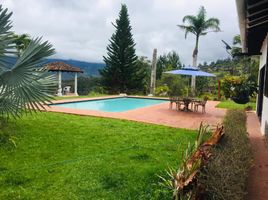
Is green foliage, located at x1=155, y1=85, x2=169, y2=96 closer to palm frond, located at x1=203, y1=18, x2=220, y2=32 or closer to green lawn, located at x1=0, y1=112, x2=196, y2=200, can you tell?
palm frond, located at x1=203, y1=18, x2=220, y2=32

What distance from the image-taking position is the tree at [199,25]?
26203 mm

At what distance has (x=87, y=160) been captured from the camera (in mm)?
5426

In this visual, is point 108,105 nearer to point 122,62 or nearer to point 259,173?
point 122,62

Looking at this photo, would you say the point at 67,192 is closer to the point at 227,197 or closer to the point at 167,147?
the point at 227,197

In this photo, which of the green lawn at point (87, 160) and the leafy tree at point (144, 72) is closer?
the green lawn at point (87, 160)

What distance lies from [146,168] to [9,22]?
3.54 meters

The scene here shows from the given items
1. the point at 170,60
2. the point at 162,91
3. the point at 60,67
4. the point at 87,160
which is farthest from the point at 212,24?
Result: the point at 87,160

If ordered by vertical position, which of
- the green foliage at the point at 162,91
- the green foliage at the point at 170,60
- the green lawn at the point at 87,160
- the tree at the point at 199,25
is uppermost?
the tree at the point at 199,25

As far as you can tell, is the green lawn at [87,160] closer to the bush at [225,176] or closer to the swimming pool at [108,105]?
the bush at [225,176]

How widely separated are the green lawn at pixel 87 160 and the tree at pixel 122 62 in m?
17.5

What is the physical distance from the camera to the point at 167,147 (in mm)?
6539

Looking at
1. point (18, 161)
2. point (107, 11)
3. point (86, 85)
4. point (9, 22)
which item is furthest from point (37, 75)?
point (86, 85)

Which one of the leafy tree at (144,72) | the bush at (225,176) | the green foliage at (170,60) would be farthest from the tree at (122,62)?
the bush at (225,176)

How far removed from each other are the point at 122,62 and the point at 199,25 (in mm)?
7800
